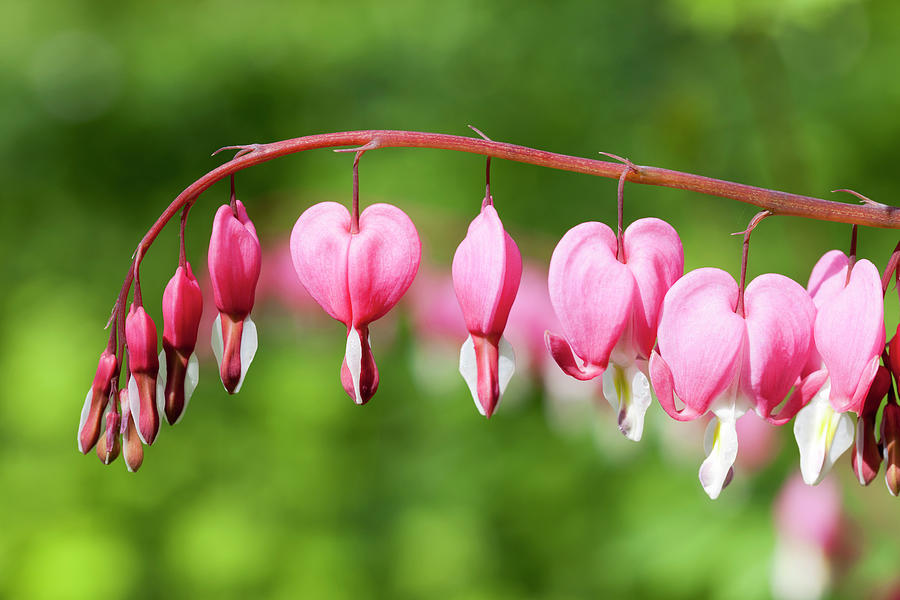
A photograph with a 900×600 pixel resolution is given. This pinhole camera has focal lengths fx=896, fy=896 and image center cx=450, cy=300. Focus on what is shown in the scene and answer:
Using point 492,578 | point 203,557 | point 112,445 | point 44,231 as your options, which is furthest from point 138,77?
point 112,445

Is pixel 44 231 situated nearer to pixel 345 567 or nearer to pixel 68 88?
pixel 68 88

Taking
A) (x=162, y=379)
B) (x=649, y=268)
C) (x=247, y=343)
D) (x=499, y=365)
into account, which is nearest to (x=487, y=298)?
(x=499, y=365)

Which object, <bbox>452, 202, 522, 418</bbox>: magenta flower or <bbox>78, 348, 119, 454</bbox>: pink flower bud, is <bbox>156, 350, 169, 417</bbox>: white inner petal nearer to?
<bbox>78, 348, 119, 454</bbox>: pink flower bud

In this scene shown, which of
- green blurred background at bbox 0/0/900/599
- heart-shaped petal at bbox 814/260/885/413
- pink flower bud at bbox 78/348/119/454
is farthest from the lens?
green blurred background at bbox 0/0/900/599

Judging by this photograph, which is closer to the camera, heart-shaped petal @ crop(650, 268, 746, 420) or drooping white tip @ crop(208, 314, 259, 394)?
heart-shaped petal @ crop(650, 268, 746, 420)

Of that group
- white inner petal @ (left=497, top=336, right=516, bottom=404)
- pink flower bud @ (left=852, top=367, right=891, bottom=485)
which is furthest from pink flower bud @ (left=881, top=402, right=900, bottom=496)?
white inner petal @ (left=497, top=336, right=516, bottom=404)

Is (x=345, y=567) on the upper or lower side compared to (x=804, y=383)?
lower
